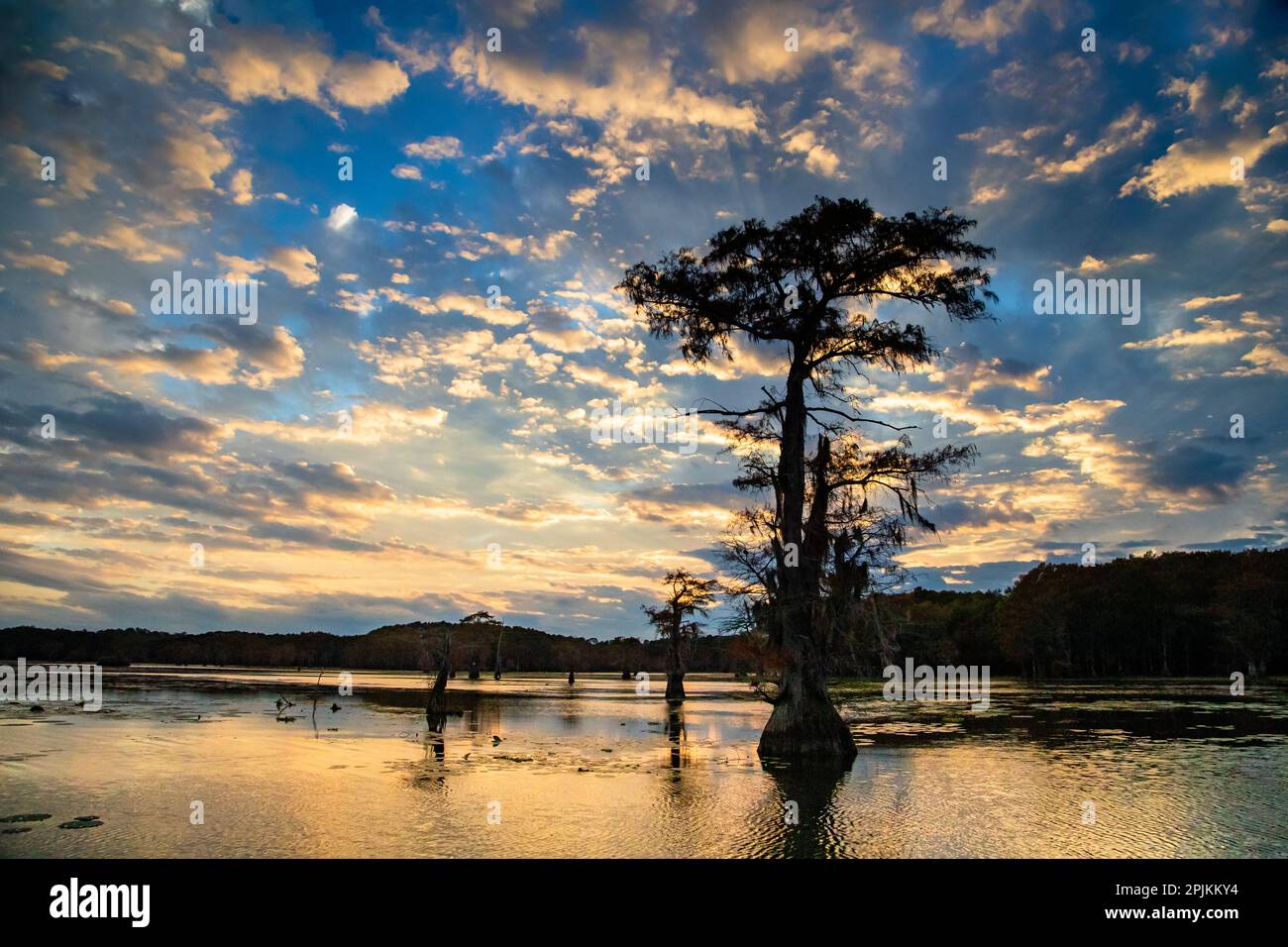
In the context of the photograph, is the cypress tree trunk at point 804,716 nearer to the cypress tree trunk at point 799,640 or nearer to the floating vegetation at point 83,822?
the cypress tree trunk at point 799,640

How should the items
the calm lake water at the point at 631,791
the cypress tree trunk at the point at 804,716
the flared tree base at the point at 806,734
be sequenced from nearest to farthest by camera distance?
the calm lake water at the point at 631,791 → the flared tree base at the point at 806,734 → the cypress tree trunk at the point at 804,716

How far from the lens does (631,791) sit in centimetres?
1650

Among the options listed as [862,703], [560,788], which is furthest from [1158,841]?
[862,703]

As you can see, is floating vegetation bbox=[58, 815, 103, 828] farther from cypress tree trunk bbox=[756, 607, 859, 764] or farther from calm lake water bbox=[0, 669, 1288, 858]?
cypress tree trunk bbox=[756, 607, 859, 764]

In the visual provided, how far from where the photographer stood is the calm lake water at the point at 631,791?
37.1ft

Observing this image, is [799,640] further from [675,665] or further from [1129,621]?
[1129,621]

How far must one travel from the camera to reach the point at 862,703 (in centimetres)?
5497

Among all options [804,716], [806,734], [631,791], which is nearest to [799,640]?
[804,716]

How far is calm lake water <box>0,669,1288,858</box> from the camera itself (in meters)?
11.3

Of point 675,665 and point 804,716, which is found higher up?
point 804,716

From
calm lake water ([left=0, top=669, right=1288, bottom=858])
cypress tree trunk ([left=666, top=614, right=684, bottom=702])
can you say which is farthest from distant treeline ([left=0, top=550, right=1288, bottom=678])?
calm lake water ([left=0, top=669, right=1288, bottom=858])

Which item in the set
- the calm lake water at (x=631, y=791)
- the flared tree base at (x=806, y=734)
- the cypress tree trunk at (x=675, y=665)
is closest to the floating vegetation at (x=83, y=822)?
the calm lake water at (x=631, y=791)
